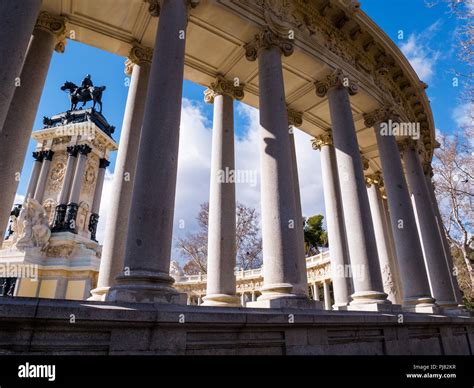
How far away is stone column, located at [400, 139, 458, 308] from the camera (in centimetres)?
3114

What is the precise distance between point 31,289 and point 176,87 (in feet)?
105

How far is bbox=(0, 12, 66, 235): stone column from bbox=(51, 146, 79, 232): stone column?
30.9 metres

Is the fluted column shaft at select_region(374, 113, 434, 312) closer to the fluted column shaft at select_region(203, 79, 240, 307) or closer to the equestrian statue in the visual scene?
the fluted column shaft at select_region(203, 79, 240, 307)

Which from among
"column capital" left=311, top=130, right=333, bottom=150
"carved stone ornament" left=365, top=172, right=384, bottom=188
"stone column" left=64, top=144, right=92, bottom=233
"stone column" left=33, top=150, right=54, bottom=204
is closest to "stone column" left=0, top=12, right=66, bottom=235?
"column capital" left=311, top=130, right=333, bottom=150

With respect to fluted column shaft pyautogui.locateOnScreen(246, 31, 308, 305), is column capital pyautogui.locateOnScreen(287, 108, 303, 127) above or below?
above

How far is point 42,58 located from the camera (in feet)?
65.1

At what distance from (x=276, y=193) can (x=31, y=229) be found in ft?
118

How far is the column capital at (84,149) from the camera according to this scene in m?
54.7

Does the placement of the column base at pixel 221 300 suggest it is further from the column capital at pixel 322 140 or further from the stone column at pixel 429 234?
the column capital at pixel 322 140

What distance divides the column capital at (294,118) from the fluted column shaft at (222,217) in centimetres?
827

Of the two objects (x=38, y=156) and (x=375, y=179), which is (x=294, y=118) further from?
(x=38, y=156)

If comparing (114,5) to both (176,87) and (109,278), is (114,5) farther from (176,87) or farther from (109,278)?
(109,278)
